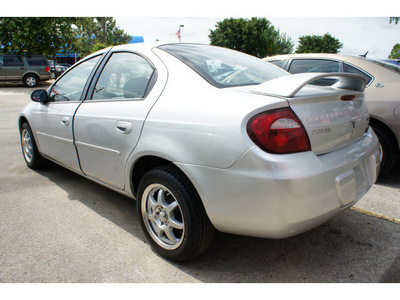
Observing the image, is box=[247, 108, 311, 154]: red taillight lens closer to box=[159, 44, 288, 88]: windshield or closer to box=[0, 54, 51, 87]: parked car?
box=[159, 44, 288, 88]: windshield

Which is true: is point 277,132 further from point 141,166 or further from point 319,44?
point 319,44

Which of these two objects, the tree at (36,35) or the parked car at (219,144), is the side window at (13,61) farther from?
the parked car at (219,144)

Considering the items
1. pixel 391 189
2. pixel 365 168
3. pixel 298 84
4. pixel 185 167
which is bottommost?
pixel 391 189

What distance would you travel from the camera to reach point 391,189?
349 cm

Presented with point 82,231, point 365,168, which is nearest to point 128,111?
point 82,231

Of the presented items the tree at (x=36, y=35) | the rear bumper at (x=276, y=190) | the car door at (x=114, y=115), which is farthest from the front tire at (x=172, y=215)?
the tree at (x=36, y=35)

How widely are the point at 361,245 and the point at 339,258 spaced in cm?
30

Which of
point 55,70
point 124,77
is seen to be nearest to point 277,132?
point 124,77

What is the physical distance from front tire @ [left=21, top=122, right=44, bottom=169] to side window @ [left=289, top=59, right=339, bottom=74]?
12.0 ft

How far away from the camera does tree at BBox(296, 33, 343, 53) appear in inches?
2558

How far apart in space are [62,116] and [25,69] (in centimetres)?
1714

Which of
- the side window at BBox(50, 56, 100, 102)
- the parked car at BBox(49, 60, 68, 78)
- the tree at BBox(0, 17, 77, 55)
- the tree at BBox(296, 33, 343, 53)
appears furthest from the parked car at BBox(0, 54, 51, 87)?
the tree at BBox(296, 33, 343, 53)

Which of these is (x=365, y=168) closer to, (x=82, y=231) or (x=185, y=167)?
(x=185, y=167)

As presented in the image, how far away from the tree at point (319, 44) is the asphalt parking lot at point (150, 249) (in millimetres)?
68621
